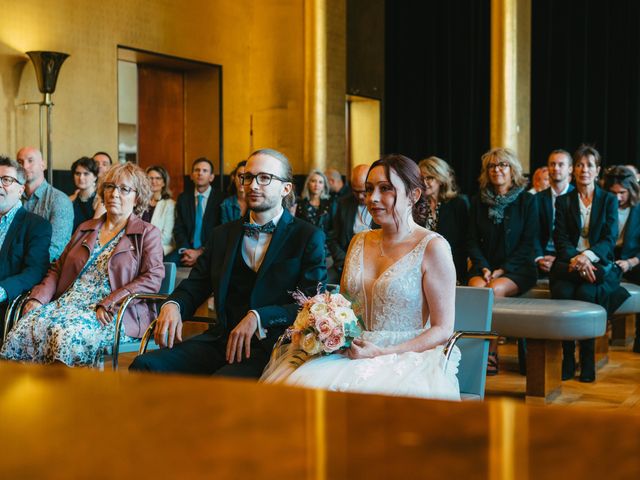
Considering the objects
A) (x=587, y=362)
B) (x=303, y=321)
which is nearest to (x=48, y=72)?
(x=587, y=362)

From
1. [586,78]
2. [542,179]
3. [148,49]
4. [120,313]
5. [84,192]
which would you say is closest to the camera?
[120,313]

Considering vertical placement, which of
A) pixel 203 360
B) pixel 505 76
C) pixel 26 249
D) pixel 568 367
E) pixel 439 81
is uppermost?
pixel 439 81

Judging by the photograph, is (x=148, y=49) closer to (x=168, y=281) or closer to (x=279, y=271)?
(x=168, y=281)

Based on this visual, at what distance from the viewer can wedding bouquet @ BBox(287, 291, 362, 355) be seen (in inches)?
107

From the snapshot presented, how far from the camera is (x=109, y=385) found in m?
0.54

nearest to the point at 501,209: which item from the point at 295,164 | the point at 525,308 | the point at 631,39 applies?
the point at 525,308

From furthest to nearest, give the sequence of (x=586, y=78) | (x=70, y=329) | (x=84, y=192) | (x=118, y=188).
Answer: (x=586, y=78) → (x=84, y=192) → (x=118, y=188) → (x=70, y=329)

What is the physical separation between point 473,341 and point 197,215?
4825mm

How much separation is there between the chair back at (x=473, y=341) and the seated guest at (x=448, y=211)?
254cm

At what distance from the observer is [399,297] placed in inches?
120

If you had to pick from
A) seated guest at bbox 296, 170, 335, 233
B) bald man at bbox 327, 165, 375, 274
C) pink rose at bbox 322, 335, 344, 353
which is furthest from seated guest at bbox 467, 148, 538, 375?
pink rose at bbox 322, 335, 344, 353

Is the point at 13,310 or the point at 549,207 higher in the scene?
the point at 549,207

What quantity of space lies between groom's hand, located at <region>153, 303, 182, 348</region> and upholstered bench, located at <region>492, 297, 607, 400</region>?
1.99m

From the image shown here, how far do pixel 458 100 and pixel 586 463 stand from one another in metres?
14.0
